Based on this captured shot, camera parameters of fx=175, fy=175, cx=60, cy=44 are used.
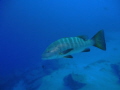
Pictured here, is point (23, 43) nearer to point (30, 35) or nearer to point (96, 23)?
point (30, 35)

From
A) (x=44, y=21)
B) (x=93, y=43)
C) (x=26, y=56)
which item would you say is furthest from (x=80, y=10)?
(x=93, y=43)

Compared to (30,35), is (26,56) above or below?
below

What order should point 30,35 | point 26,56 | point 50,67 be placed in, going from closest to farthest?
point 50,67 → point 26,56 → point 30,35

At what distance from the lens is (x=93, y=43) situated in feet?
9.39

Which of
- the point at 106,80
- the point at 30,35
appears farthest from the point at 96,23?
the point at 106,80

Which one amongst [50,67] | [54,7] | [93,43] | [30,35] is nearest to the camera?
[93,43]

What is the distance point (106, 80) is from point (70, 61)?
5.45m

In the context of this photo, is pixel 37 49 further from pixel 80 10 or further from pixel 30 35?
pixel 80 10

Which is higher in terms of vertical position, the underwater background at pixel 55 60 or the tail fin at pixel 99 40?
the underwater background at pixel 55 60

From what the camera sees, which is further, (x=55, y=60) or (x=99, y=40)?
(x=55, y=60)

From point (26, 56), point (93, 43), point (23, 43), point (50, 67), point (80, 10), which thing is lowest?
point (93, 43)

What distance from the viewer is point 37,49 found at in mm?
23203

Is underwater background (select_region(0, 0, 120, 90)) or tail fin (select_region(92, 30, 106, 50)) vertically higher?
underwater background (select_region(0, 0, 120, 90))

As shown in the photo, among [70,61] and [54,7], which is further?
[54,7]
